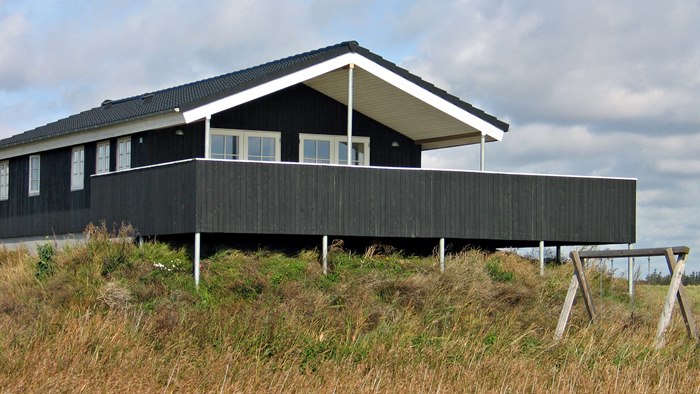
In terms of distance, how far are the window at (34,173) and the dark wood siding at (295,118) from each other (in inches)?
286

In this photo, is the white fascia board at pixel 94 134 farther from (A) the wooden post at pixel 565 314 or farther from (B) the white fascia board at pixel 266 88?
(A) the wooden post at pixel 565 314

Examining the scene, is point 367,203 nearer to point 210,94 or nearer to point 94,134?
point 210,94

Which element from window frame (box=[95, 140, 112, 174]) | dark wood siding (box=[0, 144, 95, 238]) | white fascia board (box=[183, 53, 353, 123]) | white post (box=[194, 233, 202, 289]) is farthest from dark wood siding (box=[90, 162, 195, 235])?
dark wood siding (box=[0, 144, 95, 238])

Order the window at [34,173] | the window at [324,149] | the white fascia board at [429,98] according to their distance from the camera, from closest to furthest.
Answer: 1. the white fascia board at [429,98]
2. the window at [324,149]
3. the window at [34,173]

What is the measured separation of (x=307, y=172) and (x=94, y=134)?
273 inches

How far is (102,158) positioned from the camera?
32.7 meters

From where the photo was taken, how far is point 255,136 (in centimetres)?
3152

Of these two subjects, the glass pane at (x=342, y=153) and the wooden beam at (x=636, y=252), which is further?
the glass pane at (x=342, y=153)

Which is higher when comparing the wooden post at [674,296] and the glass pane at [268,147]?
the glass pane at [268,147]

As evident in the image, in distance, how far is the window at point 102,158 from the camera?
106 feet

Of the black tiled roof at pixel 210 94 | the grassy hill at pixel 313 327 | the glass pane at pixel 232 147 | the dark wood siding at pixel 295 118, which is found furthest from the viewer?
the dark wood siding at pixel 295 118

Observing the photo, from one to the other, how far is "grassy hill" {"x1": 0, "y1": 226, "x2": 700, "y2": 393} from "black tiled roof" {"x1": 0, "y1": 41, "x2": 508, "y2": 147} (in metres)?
3.39

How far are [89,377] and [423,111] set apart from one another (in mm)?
15705

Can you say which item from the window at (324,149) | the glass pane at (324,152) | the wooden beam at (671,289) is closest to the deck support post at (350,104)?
the window at (324,149)
